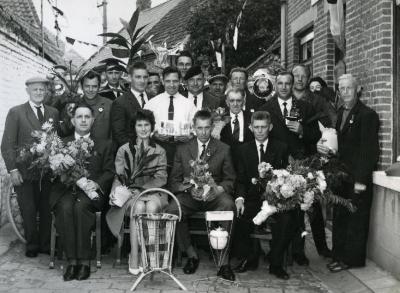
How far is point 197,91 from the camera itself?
736cm

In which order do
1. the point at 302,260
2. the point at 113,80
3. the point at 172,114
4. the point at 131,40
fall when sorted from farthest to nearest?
the point at 131,40
the point at 113,80
the point at 172,114
the point at 302,260

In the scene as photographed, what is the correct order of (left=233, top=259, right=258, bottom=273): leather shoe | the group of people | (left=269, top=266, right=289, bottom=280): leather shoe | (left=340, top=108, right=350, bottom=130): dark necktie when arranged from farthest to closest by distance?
(left=340, top=108, right=350, bottom=130): dark necktie
(left=233, top=259, right=258, bottom=273): leather shoe
the group of people
(left=269, top=266, right=289, bottom=280): leather shoe

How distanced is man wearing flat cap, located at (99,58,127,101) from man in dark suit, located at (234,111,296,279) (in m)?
2.57

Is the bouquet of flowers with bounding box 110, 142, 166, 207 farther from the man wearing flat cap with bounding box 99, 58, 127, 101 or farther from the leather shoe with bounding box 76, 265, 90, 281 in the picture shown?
the man wearing flat cap with bounding box 99, 58, 127, 101

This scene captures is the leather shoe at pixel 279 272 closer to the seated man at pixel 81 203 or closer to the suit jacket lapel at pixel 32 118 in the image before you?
the seated man at pixel 81 203

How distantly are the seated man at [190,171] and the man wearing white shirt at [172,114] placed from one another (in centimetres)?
50

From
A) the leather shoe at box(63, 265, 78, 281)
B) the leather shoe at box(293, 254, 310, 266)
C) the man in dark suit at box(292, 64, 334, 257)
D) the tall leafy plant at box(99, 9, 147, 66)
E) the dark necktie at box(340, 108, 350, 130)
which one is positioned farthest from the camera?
the tall leafy plant at box(99, 9, 147, 66)

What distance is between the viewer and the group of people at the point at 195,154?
5.88 metres

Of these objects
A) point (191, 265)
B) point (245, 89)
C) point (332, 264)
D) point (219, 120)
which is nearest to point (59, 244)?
point (191, 265)

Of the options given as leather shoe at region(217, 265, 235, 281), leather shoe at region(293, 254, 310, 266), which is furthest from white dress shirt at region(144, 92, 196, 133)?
leather shoe at region(293, 254, 310, 266)

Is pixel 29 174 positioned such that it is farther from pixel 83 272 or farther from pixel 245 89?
pixel 245 89

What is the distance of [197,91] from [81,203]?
2.28 metres

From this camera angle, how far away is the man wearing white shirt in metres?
6.93

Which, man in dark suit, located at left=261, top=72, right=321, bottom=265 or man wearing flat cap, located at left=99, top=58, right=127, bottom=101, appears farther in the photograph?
man wearing flat cap, located at left=99, top=58, right=127, bottom=101
